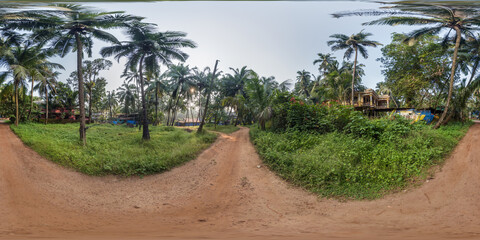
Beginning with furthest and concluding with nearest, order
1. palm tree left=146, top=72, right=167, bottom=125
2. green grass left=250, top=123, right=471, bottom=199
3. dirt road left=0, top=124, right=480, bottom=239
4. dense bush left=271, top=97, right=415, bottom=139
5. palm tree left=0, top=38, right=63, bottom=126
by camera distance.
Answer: dense bush left=271, top=97, right=415, bottom=139 → palm tree left=146, top=72, right=167, bottom=125 → green grass left=250, top=123, right=471, bottom=199 → palm tree left=0, top=38, right=63, bottom=126 → dirt road left=0, top=124, right=480, bottom=239

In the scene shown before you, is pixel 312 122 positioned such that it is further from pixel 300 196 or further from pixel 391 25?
pixel 391 25

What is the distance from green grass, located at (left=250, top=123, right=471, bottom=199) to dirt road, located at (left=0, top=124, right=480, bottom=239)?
22 cm

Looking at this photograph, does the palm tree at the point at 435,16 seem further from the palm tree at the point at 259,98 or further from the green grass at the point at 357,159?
the palm tree at the point at 259,98

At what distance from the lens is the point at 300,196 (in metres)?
2.12

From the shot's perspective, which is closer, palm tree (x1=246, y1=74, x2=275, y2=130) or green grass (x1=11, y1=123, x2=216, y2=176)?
green grass (x1=11, y1=123, x2=216, y2=176)

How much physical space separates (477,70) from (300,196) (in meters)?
3.90

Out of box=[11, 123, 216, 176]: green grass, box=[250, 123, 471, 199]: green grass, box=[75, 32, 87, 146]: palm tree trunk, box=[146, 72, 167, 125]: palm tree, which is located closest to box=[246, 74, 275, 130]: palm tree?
box=[250, 123, 471, 199]: green grass

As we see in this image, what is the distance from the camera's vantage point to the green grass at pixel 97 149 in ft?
5.51

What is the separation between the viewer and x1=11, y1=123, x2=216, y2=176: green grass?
1.68 m

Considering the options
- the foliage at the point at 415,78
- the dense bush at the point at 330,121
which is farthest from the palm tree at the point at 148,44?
the foliage at the point at 415,78

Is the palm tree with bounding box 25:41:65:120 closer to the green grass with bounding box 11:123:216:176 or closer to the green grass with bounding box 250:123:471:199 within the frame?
the green grass with bounding box 11:123:216:176

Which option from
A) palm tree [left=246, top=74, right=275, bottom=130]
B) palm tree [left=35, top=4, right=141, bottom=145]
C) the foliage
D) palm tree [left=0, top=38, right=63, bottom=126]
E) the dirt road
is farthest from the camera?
palm tree [left=246, top=74, right=275, bottom=130]

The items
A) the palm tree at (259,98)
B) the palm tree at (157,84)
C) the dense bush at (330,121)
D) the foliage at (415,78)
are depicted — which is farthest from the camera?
the palm tree at (259,98)

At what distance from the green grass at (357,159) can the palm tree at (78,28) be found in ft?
9.18
